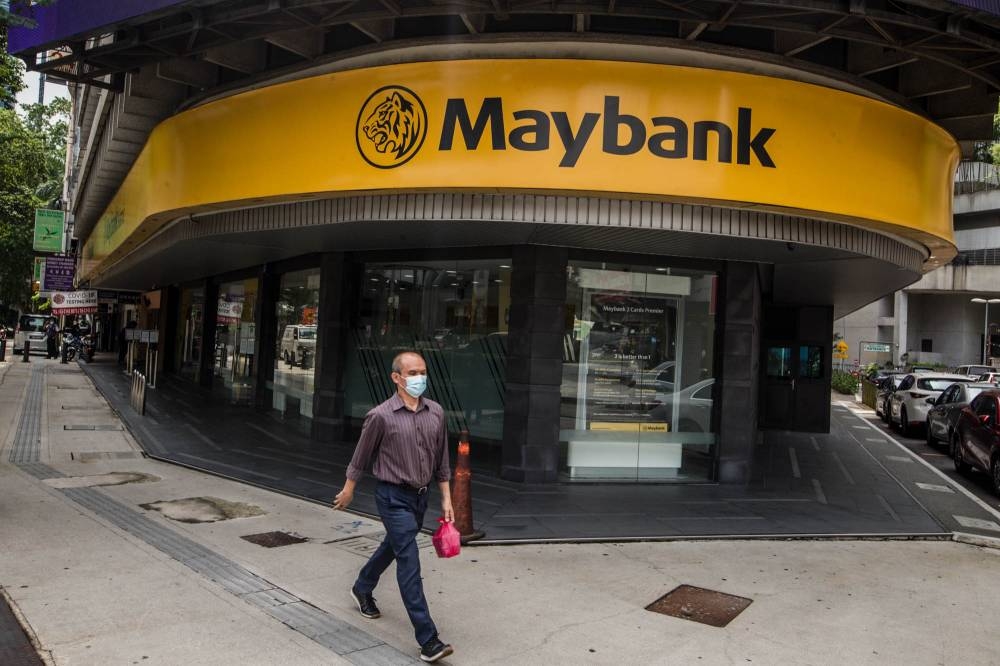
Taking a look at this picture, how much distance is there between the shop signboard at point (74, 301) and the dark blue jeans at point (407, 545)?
25.2 metres

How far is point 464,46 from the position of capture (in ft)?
25.1

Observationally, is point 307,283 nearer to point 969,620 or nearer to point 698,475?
point 698,475

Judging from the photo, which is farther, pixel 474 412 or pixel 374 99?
pixel 474 412

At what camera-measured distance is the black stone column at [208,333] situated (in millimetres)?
21562

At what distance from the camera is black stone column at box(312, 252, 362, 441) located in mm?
12141

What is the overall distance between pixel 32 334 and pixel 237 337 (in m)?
29.3

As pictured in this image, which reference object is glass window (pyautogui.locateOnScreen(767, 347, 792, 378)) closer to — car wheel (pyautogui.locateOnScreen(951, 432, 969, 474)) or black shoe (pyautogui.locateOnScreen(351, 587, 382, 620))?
car wheel (pyautogui.locateOnScreen(951, 432, 969, 474))

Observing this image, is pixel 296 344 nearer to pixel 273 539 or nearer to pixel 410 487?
pixel 273 539

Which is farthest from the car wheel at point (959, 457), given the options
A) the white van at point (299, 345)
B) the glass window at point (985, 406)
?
the white van at point (299, 345)

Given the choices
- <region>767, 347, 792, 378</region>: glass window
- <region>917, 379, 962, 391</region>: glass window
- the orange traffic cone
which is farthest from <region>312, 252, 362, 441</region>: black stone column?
<region>917, 379, 962, 391</region>: glass window

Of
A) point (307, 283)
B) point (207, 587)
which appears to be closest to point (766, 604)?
point (207, 587)

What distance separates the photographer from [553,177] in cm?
725

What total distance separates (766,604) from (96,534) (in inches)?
225

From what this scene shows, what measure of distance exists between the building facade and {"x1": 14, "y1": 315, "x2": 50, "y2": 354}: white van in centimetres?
2994
